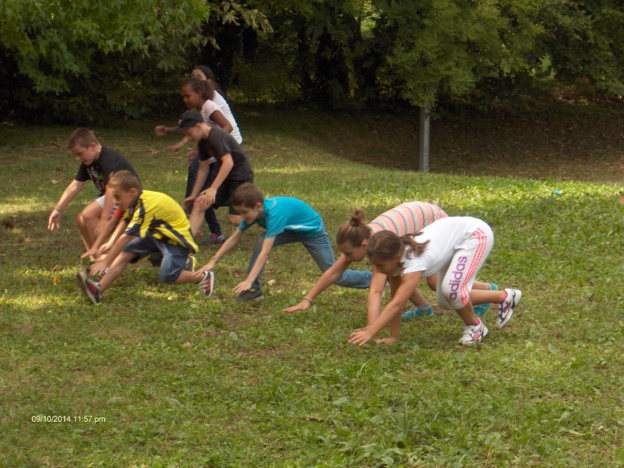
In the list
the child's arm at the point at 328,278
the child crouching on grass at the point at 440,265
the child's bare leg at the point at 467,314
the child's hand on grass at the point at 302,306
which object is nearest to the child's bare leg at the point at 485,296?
the child crouching on grass at the point at 440,265

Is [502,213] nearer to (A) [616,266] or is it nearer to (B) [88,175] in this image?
(A) [616,266]

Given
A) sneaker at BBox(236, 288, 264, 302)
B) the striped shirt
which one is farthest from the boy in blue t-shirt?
the striped shirt

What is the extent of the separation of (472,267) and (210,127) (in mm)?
3331

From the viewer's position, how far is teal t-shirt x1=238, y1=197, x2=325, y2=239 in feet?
20.6

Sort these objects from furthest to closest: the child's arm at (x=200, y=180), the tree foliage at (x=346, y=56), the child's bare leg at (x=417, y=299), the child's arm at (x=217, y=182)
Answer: the tree foliage at (x=346, y=56) < the child's arm at (x=200, y=180) < the child's arm at (x=217, y=182) < the child's bare leg at (x=417, y=299)

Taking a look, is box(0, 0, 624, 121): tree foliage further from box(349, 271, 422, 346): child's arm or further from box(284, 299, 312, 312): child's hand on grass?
box(349, 271, 422, 346): child's arm

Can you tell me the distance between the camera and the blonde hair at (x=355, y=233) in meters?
5.51

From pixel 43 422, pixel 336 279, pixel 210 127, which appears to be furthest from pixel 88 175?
pixel 43 422

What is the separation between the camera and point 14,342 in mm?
5652

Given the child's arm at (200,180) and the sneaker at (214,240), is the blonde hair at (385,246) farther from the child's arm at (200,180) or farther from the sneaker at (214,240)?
the sneaker at (214,240)

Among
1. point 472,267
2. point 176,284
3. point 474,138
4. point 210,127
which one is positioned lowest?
point 474,138

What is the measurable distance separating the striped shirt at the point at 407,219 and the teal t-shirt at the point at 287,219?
613mm

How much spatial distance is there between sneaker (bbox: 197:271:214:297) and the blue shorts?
0.20 meters

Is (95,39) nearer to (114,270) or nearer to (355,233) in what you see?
(114,270)
